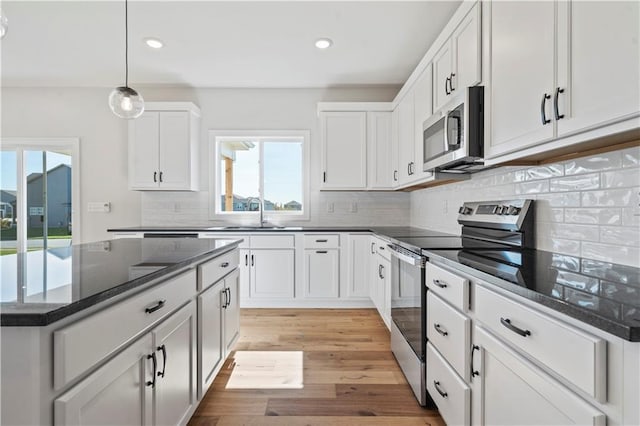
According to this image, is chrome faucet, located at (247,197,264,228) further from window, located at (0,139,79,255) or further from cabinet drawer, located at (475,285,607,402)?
cabinet drawer, located at (475,285,607,402)

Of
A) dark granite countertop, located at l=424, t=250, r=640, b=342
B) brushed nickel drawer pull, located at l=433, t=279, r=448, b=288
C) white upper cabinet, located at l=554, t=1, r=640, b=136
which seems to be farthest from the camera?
brushed nickel drawer pull, located at l=433, t=279, r=448, b=288

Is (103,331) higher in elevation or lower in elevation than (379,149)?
lower

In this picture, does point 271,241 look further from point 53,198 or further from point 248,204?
point 53,198

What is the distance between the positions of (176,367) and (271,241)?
7.37ft

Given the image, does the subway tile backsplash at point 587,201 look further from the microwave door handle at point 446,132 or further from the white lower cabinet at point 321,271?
the white lower cabinet at point 321,271

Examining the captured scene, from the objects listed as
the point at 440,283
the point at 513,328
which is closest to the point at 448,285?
the point at 440,283

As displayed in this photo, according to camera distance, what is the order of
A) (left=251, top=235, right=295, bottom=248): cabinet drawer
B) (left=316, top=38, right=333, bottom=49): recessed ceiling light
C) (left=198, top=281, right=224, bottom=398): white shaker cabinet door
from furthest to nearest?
(left=251, top=235, right=295, bottom=248): cabinet drawer < (left=316, top=38, right=333, bottom=49): recessed ceiling light < (left=198, top=281, right=224, bottom=398): white shaker cabinet door

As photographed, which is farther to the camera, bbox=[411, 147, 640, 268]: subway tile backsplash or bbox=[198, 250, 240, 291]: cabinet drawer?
bbox=[198, 250, 240, 291]: cabinet drawer

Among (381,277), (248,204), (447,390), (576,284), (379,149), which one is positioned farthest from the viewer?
(248,204)

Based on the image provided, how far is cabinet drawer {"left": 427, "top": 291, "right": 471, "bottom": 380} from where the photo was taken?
133 centimetres

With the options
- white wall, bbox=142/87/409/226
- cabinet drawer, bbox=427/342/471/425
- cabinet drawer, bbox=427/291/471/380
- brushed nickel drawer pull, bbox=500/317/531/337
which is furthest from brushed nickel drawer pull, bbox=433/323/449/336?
white wall, bbox=142/87/409/226

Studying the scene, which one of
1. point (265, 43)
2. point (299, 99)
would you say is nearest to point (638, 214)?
point (265, 43)

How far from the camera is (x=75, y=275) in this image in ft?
3.45

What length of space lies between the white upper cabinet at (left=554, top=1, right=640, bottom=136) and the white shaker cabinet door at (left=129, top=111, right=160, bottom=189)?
3.88 m
